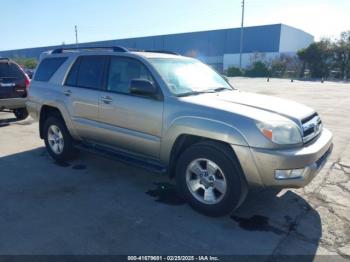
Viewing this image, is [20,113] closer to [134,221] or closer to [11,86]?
[11,86]

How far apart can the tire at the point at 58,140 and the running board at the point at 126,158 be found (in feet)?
1.13

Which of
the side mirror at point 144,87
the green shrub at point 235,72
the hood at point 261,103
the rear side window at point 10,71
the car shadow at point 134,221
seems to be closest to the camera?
the car shadow at point 134,221

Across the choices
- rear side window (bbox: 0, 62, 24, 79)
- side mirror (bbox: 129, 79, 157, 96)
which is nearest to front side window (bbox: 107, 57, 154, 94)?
side mirror (bbox: 129, 79, 157, 96)

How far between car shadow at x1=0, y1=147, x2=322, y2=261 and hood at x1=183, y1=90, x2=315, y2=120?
3.88ft

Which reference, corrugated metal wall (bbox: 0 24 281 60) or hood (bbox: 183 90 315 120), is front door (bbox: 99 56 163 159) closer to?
hood (bbox: 183 90 315 120)

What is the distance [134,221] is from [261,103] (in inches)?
81.3

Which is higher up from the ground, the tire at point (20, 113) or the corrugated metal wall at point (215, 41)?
the corrugated metal wall at point (215, 41)

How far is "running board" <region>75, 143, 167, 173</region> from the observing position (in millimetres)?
4102

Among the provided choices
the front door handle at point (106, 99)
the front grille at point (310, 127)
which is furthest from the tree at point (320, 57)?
Result: the front door handle at point (106, 99)

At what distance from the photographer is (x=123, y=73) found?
15.0ft

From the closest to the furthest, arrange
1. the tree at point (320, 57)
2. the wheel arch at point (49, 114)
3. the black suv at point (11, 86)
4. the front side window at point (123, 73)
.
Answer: the front side window at point (123, 73)
the wheel arch at point (49, 114)
the black suv at point (11, 86)
the tree at point (320, 57)

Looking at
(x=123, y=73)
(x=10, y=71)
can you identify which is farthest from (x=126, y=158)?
(x=10, y=71)

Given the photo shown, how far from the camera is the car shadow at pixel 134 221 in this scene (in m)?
3.10

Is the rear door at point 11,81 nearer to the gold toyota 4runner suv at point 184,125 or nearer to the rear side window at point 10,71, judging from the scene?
the rear side window at point 10,71
